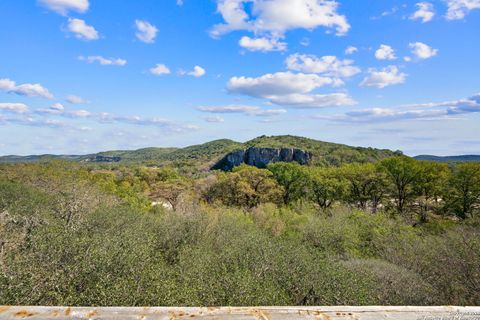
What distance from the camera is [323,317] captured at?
1.77 m

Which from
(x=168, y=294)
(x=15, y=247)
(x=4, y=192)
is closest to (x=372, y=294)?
Answer: (x=168, y=294)

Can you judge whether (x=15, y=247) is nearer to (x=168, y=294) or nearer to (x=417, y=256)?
(x=168, y=294)

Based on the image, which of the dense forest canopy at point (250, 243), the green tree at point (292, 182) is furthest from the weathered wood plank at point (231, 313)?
the green tree at point (292, 182)

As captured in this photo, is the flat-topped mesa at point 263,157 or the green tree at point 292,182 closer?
the green tree at point 292,182

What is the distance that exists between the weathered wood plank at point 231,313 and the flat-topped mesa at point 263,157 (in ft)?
406

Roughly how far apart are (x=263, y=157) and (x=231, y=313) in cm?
14212

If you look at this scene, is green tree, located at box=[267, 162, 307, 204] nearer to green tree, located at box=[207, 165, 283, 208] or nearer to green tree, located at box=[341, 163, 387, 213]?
green tree, located at box=[207, 165, 283, 208]

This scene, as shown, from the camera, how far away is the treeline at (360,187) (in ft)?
142

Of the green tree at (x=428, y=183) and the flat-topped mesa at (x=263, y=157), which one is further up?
the flat-topped mesa at (x=263, y=157)

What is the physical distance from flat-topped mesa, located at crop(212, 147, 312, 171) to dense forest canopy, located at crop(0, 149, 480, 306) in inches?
3055

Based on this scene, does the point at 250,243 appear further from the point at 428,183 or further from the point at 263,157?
the point at 263,157

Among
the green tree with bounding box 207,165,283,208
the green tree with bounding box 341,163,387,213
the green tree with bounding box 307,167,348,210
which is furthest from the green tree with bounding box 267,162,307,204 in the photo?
the green tree with bounding box 341,163,387,213

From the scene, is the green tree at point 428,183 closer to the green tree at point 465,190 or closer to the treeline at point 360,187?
the treeline at point 360,187

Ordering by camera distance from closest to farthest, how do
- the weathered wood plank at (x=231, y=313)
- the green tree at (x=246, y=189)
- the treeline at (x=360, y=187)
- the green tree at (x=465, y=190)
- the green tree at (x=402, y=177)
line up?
1. the weathered wood plank at (x=231, y=313)
2. the green tree at (x=465, y=190)
3. the treeline at (x=360, y=187)
4. the green tree at (x=402, y=177)
5. the green tree at (x=246, y=189)
